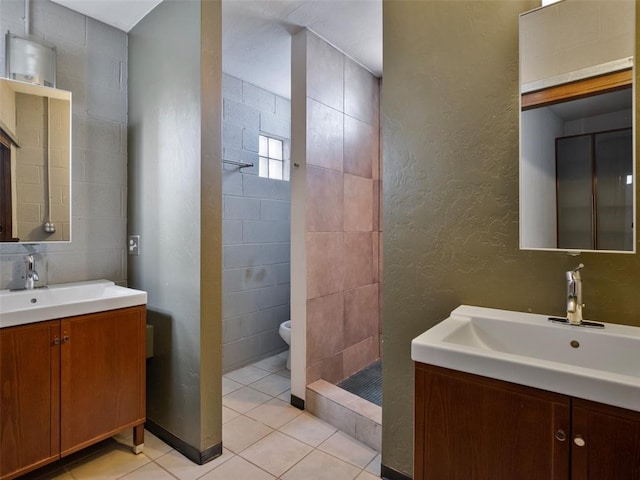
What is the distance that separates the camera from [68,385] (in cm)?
163

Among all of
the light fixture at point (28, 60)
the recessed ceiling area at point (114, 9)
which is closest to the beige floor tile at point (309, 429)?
the light fixture at point (28, 60)

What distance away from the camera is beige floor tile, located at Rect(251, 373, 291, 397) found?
2.65m

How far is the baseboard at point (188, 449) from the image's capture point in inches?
71.6

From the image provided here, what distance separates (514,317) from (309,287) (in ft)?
4.53

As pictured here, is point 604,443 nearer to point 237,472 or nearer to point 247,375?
point 237,472

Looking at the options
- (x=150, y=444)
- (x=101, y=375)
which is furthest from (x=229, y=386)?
(x=101, y=375)

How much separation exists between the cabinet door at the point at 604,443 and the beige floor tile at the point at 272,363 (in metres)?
2.48

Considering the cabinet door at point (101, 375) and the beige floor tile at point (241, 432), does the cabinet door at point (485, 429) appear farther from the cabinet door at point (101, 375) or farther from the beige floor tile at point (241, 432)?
the cabinet door at point (101, 375)

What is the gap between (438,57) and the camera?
1.54 metres

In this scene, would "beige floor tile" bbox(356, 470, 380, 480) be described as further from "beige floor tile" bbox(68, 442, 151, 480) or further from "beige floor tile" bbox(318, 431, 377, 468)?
"beige floor tile" bbox(68, 442, 151, 480)

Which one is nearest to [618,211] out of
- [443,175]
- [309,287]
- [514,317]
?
[514,317]

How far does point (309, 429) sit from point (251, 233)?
1.66 meters

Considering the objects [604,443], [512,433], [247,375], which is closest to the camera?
[604,443]

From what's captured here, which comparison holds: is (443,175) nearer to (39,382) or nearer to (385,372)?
(385,372)
